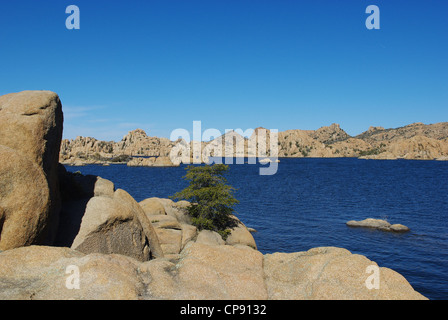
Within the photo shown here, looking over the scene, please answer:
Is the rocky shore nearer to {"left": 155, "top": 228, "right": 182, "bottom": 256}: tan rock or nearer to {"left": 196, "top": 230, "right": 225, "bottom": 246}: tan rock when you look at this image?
{"left": 155, "top": 228, "right": 182, "bottom": 256}: tan rock

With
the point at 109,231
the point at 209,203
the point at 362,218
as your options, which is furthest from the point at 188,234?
the point at 362,218

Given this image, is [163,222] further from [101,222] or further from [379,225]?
[379,225]

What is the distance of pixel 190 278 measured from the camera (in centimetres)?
1038

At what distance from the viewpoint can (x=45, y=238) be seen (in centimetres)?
1424

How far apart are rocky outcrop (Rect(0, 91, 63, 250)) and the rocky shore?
0.12 feet

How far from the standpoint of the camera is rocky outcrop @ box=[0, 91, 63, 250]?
41.6 feet

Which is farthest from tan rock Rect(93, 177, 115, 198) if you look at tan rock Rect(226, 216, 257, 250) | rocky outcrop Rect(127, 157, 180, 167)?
rocky outcrop Rect(127, 157, 180, 167)

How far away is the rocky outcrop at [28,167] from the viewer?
12688 millimetres

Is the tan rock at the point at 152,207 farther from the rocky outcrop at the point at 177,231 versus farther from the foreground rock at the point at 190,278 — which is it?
the foreground rock at the point at 190,278

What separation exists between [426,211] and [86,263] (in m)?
55.4

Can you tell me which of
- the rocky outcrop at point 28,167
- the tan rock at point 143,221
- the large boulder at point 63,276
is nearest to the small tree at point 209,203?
the tan rock at point 143,221

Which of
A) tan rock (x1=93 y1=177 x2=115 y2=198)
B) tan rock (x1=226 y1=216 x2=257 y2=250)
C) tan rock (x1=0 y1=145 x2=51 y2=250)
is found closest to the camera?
tan rock (x1=0 y1=145 x2=51 y2=250)
